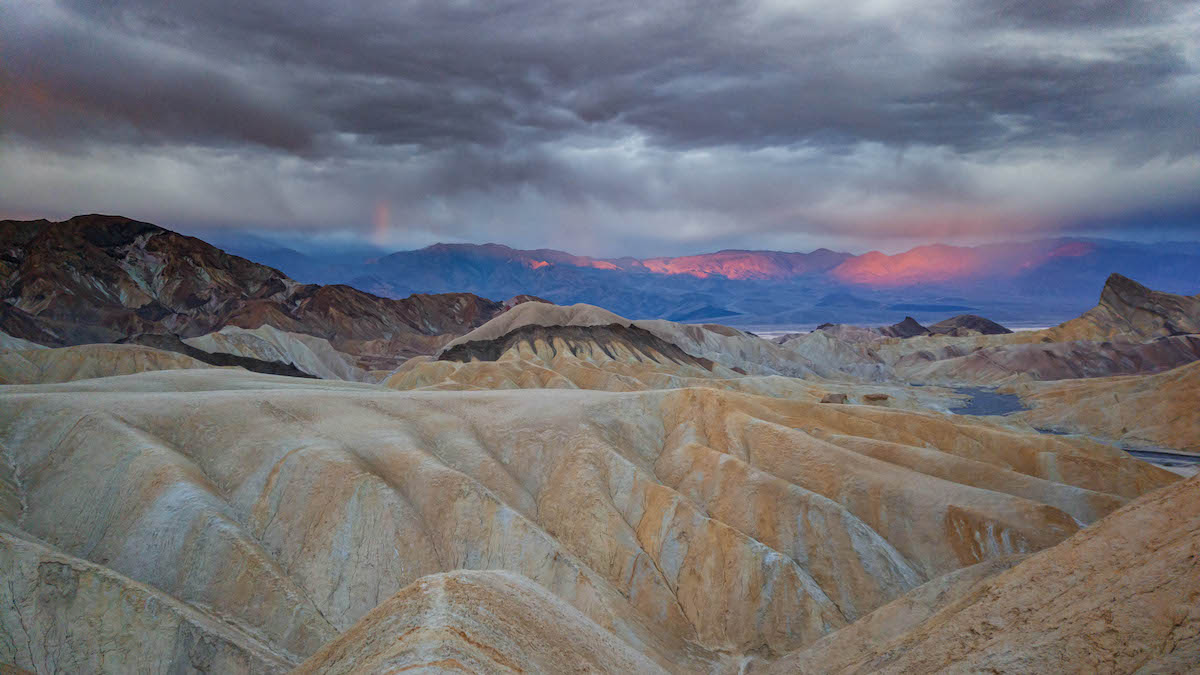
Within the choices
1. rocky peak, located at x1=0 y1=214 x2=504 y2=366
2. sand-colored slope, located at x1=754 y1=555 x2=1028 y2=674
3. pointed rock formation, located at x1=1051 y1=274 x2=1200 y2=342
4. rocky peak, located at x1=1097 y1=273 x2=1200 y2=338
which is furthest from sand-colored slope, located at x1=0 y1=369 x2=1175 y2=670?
rocky peak, located at x1=1097 y1=273 x2=1200 y2=338

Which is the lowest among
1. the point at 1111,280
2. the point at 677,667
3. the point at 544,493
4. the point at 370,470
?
the point at 677,667

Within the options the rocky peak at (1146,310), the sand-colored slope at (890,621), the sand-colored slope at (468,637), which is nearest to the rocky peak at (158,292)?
the sand-colored slope at (890,621)

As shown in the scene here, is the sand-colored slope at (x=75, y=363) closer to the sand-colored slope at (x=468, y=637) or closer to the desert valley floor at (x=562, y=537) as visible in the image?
the desert valley floor at (x=562, y=537)

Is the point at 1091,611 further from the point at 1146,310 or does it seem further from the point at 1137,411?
the point at 1146,310

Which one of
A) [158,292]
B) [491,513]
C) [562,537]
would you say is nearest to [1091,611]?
[491,513]

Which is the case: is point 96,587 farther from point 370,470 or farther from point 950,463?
point 950,463

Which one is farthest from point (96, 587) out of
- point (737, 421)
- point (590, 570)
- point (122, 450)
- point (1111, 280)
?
point (1111, 280)

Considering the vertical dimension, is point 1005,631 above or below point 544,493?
above
